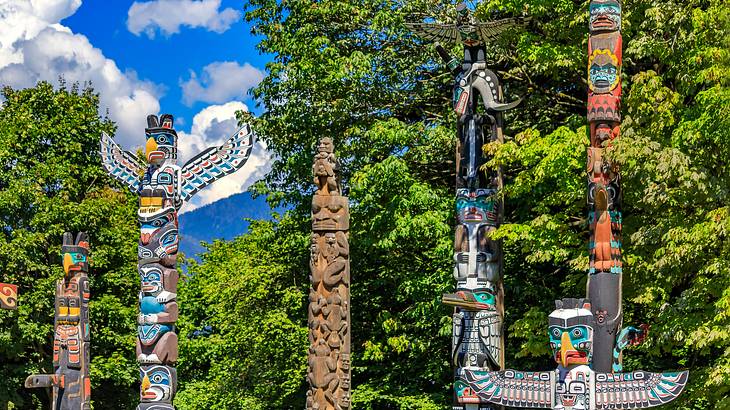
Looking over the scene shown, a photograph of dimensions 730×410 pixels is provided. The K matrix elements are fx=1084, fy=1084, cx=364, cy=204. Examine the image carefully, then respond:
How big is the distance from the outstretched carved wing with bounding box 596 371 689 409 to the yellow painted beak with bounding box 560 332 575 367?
37 centimetres

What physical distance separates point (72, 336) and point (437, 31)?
9435 millimetres

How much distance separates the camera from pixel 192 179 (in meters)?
15.9

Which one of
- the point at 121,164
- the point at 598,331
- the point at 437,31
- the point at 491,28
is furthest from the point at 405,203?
the point at 598,331

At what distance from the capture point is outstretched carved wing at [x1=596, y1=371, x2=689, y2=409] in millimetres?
10898

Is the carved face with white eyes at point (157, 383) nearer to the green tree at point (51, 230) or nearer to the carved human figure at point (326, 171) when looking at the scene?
the carved human figure at point (326, 171)

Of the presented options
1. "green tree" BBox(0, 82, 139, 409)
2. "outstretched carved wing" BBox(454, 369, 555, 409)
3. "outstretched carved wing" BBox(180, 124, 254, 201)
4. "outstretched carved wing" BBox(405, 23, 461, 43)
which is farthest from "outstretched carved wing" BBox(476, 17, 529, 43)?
"green tree" BBox(0, 82, 139, 409)

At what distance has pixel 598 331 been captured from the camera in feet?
43.7

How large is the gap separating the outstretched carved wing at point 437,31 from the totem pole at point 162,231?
3.63 metres

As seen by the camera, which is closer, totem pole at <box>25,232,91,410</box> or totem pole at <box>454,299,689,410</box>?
totem pole at <box>454,299,689,410</box>

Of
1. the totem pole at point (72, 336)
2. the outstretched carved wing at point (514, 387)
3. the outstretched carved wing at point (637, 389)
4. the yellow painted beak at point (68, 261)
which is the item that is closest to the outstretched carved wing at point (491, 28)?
the outstretched carved wing at point (514, 387)

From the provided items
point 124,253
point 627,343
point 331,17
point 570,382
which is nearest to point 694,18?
point 627,343

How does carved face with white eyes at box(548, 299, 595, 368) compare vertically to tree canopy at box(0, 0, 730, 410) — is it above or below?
below

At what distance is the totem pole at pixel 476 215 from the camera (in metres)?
16.0

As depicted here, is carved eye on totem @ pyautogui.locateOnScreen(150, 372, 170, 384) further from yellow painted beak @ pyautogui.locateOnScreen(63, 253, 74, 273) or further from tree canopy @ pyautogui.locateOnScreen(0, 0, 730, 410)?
yellow painted beak @ pyautogui.locateOnScreen(63, 253, 74, 273)
